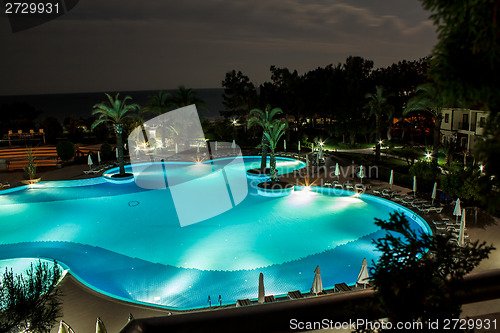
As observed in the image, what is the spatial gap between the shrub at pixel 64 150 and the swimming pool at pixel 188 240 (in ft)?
18.2

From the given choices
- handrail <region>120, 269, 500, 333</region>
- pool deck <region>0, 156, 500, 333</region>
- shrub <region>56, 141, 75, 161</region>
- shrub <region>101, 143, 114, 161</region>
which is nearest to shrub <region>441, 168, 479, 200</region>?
pool deck <region>0, 156, 500, 333</region>

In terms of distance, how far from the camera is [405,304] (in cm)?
183

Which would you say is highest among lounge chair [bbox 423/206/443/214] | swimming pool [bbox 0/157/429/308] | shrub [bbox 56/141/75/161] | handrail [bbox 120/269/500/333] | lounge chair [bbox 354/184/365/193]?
handrail [bbox 120/269/500/333]

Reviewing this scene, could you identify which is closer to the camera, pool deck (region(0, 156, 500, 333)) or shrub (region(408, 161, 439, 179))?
pool deck (region(0, 156, 500, 333))

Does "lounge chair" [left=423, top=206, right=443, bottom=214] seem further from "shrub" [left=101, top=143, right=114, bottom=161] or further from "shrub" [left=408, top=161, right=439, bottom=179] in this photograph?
"shrub" [left=101, top=143, right=114, bottom=161]

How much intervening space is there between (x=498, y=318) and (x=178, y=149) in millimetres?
29188

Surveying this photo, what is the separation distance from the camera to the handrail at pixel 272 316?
179 cm

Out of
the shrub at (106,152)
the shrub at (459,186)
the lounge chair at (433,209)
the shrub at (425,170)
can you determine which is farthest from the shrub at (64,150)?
the shrub at (459,186)

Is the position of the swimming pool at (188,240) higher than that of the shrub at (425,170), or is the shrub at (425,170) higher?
→ the shrub at (425,170)

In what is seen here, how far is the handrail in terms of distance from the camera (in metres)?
1.79

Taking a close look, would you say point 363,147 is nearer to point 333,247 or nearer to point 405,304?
point 333,247

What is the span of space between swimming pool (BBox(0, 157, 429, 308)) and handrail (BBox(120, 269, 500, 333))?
5948mm

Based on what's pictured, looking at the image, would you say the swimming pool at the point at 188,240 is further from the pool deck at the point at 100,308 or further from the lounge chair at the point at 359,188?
the pool deck at the point at 100,308

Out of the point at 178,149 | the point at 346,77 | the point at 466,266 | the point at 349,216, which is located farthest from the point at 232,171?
the point at 466,266
